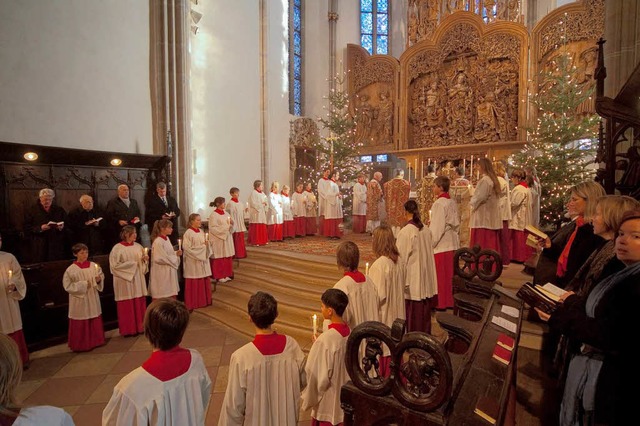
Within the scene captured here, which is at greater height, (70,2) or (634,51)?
(70,2)


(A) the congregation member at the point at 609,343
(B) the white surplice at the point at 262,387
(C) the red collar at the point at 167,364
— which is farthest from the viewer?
(B) the white surplice at the point at 262,387

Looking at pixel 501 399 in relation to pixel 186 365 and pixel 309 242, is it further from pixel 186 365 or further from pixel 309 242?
pixel 309 242

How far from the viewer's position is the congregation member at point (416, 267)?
15.5 ft

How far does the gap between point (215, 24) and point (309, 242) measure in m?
7.29

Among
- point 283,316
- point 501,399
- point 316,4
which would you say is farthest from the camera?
point 316,4

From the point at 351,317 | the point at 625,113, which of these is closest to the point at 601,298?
the point at 351,317

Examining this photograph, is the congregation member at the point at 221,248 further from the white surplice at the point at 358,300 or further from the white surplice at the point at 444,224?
the white surplice at the point at 358,300

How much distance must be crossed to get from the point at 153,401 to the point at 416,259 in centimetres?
344

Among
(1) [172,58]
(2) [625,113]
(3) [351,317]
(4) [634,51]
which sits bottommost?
(3) [351,317]

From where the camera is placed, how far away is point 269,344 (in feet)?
8.32

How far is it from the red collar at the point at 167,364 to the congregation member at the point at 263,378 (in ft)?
1.21

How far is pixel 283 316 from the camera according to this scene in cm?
645

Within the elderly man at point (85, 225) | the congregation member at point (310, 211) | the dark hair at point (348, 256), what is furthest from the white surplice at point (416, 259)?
the congregation member at point (310, 211)

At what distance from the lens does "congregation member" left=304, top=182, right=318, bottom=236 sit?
12467 mm
